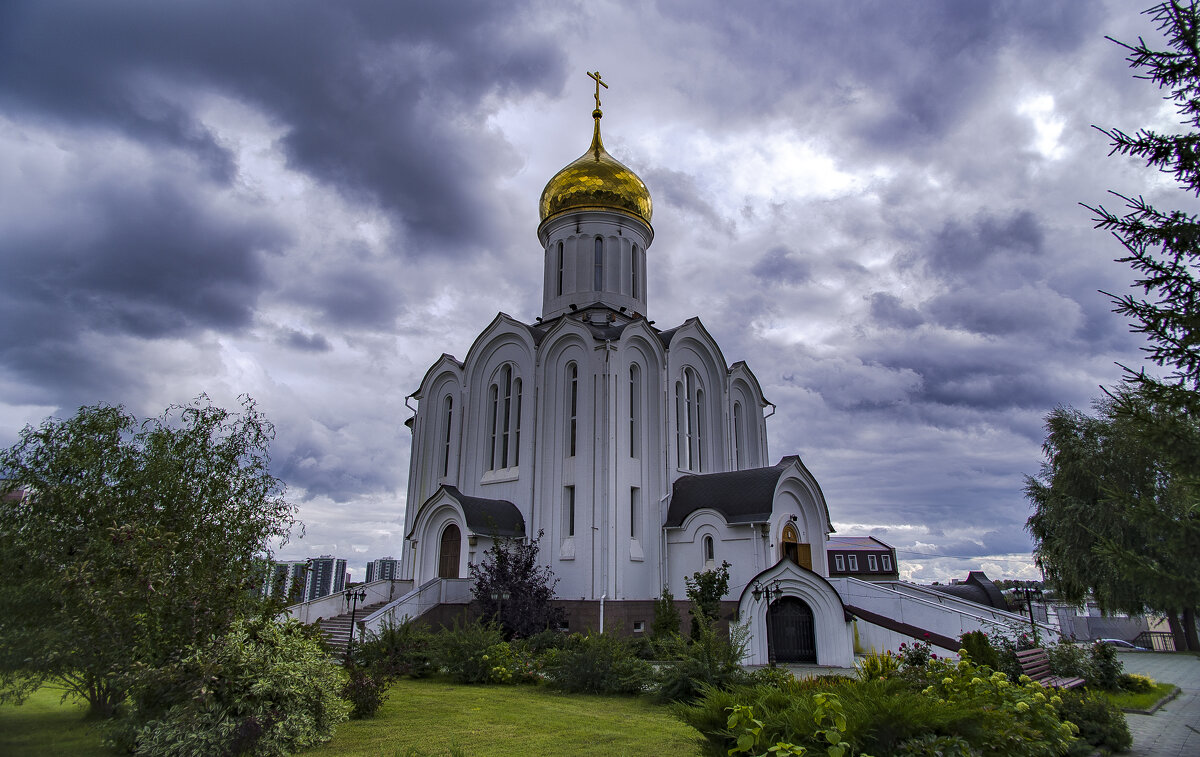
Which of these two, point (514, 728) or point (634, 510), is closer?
point (514, 728)

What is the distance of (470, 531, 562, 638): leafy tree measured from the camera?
16766 mm

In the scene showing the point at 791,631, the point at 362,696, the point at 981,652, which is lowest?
the point at 362,696

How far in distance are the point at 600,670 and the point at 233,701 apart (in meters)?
6.06

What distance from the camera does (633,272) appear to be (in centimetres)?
2441

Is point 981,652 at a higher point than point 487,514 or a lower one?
lower

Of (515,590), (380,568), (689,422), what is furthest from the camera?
(380,568)

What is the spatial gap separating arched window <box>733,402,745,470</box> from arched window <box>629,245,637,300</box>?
5.27 metres

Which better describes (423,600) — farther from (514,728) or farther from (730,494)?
(514,728)

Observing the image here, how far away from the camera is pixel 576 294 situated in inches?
928

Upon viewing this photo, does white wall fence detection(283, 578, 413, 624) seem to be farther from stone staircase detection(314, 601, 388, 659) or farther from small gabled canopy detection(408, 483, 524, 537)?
small gabled canopy detection(408, 483, 524, 537)

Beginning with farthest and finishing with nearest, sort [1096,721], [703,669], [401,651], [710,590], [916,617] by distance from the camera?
[710,590]
[916,617]
[401,651]
[703,669]
[1096,721]

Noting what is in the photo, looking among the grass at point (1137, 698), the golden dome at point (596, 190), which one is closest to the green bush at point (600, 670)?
the grass at point (1137, 698)

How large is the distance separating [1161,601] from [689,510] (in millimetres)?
14296

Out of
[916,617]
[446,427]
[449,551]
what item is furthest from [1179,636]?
[446,427]
